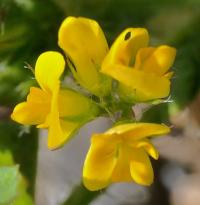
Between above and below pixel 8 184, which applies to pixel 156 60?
above

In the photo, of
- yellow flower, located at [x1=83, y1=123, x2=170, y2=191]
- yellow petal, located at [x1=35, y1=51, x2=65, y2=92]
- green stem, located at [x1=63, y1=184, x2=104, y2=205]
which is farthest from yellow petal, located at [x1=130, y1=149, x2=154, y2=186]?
green stem, located at [x1=63, y1=184, x2=104, y2=205]

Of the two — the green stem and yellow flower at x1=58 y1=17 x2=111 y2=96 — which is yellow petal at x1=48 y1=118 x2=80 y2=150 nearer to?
yellow flower at x1=58 y1=17 x2=111 y2=96

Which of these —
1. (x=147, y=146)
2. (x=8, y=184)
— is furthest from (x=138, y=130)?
(x=8, y=184)

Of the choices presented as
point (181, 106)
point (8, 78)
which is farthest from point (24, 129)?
point (181, 106)

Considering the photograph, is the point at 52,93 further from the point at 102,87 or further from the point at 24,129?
the point at 24,129

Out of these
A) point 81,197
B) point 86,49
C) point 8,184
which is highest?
point 86,49

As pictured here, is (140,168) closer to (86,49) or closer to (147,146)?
(147,146)

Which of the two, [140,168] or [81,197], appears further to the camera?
[81,197]
